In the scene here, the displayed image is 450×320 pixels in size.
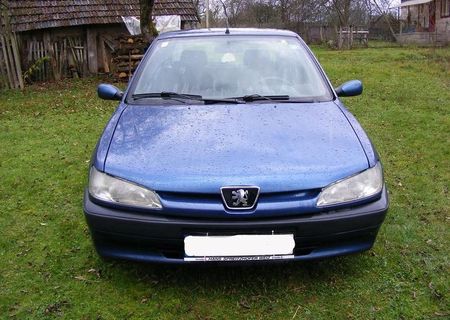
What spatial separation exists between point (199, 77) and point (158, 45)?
652mm

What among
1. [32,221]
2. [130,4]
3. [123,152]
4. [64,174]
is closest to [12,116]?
[64,174]

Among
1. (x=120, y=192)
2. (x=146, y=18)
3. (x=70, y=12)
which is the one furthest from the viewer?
(x=70, y=12)

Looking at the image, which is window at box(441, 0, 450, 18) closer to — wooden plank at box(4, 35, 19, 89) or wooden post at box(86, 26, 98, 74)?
wooden post at box(86, 26, 98, 74)

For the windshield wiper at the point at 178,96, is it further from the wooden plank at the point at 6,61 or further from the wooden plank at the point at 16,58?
the wooden plank at the point at 6,61

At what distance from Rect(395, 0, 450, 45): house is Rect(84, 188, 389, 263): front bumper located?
2453 centimetres

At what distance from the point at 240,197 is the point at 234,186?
66mm

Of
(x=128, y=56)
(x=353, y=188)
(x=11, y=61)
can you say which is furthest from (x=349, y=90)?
(x=128, y=56)

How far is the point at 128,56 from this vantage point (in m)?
13.2

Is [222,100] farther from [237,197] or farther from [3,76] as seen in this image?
[3,76]

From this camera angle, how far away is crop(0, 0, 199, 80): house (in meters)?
14.0

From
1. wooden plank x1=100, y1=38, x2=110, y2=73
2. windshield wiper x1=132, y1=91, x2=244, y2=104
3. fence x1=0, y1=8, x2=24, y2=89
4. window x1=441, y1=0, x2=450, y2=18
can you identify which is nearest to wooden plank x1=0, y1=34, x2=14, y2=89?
fence x1=0, y1=8, x2=24, y2=89

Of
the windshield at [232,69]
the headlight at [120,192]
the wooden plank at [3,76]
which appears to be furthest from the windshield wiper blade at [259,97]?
the wooden plank at [3,76]

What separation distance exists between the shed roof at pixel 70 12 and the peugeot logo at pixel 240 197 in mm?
12788

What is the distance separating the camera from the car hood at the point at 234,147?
8.67 feet
